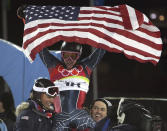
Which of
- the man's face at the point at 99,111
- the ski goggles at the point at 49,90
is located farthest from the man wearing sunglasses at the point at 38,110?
the man's face at the point at 99,111

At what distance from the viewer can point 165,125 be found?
5801mm

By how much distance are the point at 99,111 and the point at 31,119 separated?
0.88m

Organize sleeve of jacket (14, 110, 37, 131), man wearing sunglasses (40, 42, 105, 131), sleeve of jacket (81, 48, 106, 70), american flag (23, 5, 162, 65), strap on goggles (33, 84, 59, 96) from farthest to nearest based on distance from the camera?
1. american flag (23, 5, 162, 65)
2. sleeve of jacket (81, 48, 106, 70)
3. man wearing sunglasses (40, 42, 105, 131)
4. strap on goggles (33, 84, 59, 96)
5. sleeve of jacket (14, 110, 37, 131)

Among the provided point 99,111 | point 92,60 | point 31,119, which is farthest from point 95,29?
point 31,119

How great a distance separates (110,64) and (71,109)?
40434mm

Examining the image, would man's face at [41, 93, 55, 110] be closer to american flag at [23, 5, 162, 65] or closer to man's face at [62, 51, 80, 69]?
man's face at [62, 51, 80, 69]

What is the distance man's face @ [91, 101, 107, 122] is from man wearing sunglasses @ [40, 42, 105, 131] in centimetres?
10

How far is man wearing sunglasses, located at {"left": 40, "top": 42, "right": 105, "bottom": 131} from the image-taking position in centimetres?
512

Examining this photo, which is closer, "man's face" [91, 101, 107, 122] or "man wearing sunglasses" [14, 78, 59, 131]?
"man wearing sunglasses" [14, 78, 59, 131]

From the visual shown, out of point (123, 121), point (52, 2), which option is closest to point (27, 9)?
point (123, 121)

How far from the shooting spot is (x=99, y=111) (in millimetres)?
5164

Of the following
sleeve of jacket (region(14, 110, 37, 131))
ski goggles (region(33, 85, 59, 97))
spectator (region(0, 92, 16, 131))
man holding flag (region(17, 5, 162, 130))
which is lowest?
spectator (region(0, 92, 16, 131))

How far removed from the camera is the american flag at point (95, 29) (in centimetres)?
577

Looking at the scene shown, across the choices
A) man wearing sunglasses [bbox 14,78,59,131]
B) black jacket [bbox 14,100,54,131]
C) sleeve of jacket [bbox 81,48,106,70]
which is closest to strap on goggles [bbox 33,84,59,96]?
man wearing sunglasses [bbox 14,78,59,131]
